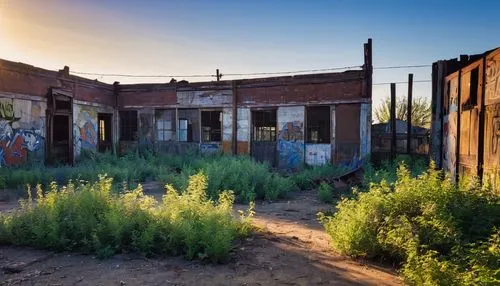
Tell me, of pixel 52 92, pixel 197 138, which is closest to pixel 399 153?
pixel 197 138

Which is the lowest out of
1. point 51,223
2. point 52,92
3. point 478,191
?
point 51,223

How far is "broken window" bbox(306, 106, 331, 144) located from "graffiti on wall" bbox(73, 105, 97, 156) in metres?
9.83

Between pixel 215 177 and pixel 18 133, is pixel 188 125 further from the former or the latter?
pixel 215 177

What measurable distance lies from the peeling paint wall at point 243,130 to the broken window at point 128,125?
5.68 meters

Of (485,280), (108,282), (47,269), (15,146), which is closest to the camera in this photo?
(485,280)

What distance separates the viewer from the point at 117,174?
11.7 meters

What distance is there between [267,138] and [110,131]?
817 centimetres

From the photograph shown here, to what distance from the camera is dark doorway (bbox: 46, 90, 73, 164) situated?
14887mm

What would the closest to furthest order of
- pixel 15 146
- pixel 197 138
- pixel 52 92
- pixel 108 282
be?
pixel 108 282 < pixel 15 146 < pixel 52 92 < pixel 197 138

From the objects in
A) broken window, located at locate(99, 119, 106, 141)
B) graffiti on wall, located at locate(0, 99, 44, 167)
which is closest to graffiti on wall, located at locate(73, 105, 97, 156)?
broken window, located at locate(99, 119, 106, 141)

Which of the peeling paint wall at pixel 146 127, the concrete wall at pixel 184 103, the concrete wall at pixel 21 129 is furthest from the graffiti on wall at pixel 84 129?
the peeling paint wall at pixel 146 127

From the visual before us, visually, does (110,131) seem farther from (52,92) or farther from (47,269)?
(47,269)

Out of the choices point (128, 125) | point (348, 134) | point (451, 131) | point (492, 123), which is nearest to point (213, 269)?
point (492, 123)

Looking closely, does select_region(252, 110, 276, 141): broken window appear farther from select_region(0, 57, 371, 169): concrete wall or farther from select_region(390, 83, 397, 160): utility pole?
select_region(390, 83, 397, 160): utility pole
